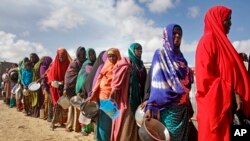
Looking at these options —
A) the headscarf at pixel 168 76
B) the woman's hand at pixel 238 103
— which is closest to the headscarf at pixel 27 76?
the headscarf at pixel 168 76

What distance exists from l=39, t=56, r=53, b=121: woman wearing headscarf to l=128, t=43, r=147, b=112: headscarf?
5.17 meters

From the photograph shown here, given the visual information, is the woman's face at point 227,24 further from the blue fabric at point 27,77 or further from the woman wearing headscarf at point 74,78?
the blue fabric at point 27,77

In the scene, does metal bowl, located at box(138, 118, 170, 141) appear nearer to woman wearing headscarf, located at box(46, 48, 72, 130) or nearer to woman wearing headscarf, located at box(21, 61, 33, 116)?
woman wearing headscarf, located at box(46, 48, 72, 130)

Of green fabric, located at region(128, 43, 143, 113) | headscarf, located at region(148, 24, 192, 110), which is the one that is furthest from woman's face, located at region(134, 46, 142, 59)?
headscarf, located at region(148, 24, 192, 110)

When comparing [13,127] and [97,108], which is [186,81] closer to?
[97,108]

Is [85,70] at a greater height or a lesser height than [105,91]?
greater

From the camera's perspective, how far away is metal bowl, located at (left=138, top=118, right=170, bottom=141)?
396cm

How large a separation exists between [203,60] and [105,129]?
8.99ft

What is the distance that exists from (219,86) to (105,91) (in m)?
2.73

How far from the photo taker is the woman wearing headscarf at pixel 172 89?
14.0 ft

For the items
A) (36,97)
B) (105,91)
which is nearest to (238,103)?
(105,91)

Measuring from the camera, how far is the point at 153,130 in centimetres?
412

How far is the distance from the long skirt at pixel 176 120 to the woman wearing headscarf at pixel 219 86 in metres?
0.67

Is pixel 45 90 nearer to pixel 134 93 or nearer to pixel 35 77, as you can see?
pixel 35 77
